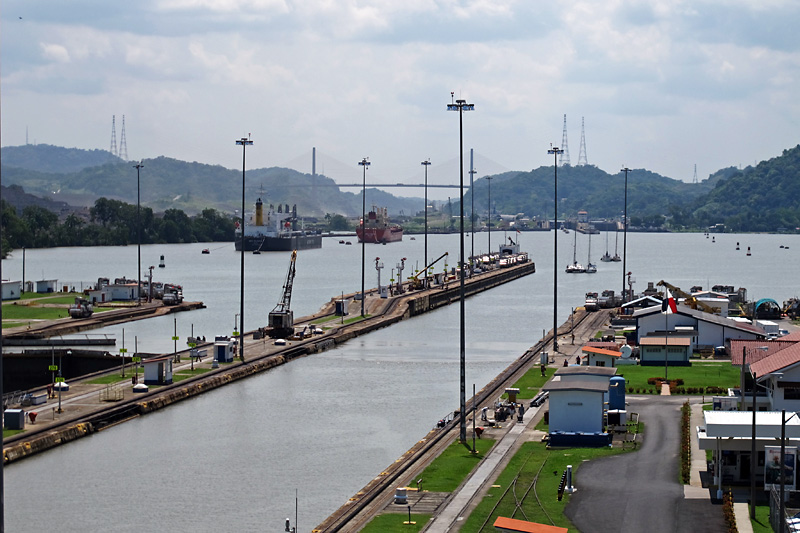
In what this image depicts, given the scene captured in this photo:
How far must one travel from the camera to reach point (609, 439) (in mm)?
35375

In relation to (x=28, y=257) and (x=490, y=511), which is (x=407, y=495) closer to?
(x=490, y=511)

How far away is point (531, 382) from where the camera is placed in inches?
1923

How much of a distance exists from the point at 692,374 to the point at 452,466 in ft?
71.0

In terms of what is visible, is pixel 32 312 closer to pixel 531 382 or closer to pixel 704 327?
pixel 531 382

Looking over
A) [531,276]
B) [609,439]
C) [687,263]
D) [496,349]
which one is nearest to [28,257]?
[531,276]

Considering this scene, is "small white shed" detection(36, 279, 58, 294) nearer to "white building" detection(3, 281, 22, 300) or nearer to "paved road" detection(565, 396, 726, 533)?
"white building" detection(3, 281, 22, 300)

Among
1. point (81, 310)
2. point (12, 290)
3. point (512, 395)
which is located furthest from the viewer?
point (12, 290)

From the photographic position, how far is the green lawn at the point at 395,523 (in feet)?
85.1

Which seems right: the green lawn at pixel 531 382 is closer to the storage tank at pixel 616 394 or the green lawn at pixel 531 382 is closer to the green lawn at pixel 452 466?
the storage tank at pixel 616 394

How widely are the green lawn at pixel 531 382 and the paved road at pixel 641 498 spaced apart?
972cm

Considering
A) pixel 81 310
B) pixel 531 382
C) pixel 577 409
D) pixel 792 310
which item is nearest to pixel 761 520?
Result: pixel 577 409

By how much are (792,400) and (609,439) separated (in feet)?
19.9

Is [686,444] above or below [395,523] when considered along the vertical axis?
above

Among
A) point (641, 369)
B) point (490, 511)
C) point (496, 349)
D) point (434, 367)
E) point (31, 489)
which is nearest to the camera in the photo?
point (490, 511)
